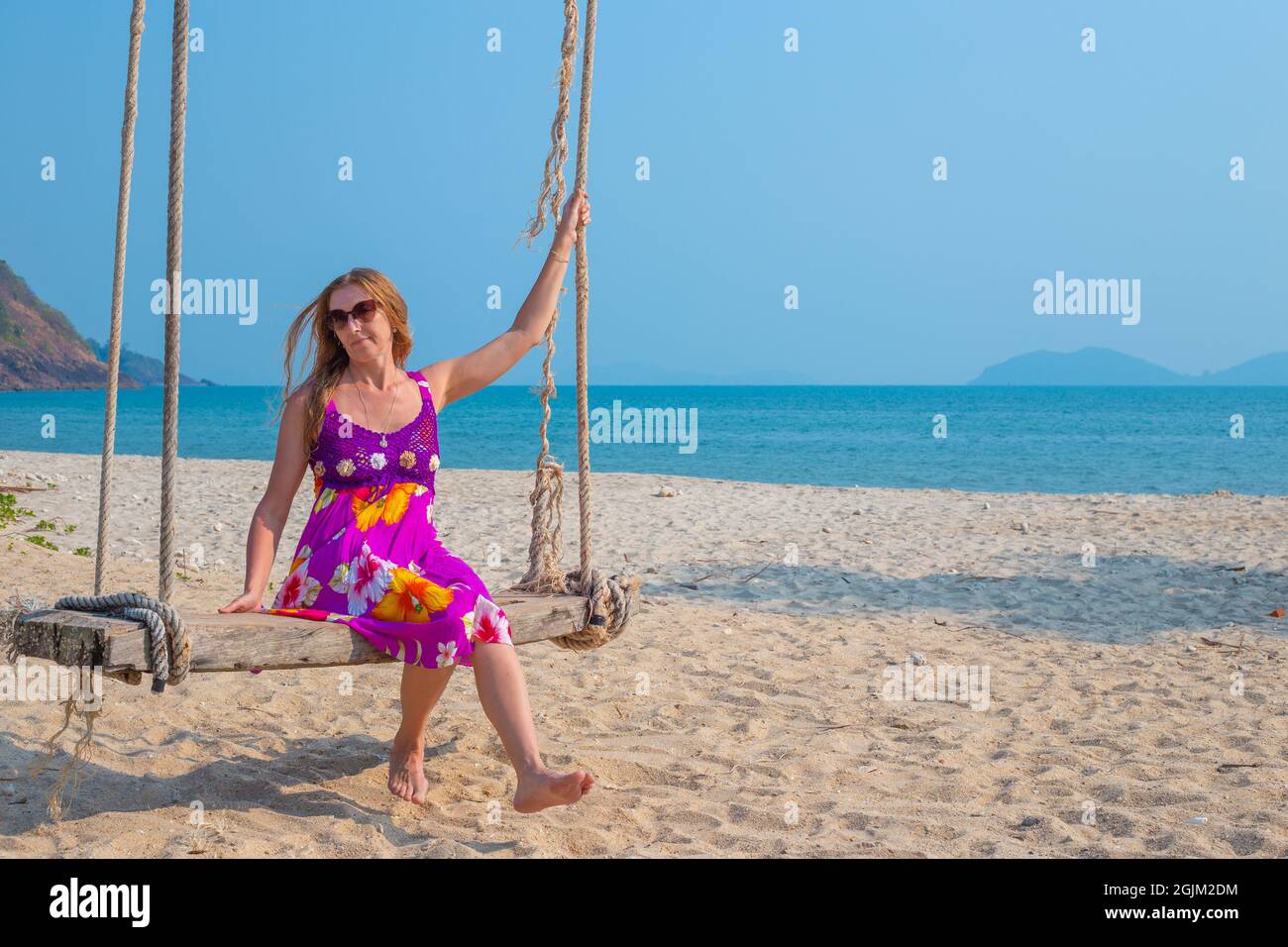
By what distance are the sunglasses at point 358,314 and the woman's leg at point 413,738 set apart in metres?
0.97

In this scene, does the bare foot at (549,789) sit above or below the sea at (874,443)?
below

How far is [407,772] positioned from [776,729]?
4.62 ft

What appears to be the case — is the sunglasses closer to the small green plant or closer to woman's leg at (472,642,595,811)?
woman's leg at (472,642,595,811)

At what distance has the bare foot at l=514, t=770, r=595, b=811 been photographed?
8.37 ft

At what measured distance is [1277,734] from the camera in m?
3.95

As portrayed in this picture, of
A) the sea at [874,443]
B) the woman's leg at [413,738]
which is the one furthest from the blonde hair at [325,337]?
the sea at [874,443]

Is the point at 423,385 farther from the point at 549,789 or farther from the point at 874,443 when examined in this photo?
the point at 874,443

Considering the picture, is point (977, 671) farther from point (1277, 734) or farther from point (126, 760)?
point (126, 760)

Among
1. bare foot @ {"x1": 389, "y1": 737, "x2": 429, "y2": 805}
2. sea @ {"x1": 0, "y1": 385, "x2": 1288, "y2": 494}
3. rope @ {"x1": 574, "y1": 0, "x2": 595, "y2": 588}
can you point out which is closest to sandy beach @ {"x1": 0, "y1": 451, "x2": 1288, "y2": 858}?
bare foot @ {"x1": 389, "y1": 737, "x2": 429, "y2": 805}

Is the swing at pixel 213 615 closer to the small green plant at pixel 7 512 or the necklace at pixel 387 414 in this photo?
the necklace at pixel 387 414

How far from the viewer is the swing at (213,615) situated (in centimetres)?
239

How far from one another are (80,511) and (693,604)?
225 inches

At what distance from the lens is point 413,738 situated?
3221mm
